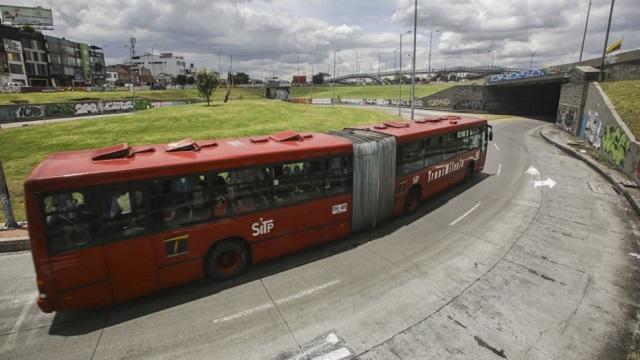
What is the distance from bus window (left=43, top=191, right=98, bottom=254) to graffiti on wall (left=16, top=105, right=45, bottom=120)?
55.9 meters

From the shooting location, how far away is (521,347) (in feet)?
20.7

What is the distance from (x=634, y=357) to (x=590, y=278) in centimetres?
297

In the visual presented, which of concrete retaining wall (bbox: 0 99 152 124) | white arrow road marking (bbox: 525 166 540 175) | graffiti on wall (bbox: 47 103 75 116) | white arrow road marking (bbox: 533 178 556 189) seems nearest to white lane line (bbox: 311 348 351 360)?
white arrow road marking (bbox: 533 178 556 189)

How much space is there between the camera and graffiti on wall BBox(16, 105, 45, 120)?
4762 cm

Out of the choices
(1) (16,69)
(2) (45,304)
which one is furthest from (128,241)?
(1) (16,69)

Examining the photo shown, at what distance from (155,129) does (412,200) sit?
30.7 m

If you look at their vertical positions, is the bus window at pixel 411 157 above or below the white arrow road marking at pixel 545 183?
above

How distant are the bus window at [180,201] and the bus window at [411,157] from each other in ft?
22.9

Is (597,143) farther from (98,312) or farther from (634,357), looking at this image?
(98,312)

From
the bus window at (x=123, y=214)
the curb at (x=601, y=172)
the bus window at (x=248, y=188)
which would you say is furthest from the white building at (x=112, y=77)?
the bus window at (x=123, y=214)

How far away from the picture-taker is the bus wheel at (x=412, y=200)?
12.9 metres

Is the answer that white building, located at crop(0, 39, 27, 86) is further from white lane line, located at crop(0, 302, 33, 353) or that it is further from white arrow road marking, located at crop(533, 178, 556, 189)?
white arrow road marking, located at crop(533, 178, 556, 189)

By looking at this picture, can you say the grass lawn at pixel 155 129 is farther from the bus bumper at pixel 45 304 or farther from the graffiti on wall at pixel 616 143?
the graffiti on wall at pixel 616 143

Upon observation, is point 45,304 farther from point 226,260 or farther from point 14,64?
point 14,64
